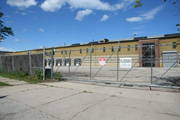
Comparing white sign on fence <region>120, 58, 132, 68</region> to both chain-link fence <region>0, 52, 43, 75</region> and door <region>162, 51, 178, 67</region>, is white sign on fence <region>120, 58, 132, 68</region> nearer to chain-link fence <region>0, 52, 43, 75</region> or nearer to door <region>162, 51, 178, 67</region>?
door <region>162, 51, 178, 67</region>

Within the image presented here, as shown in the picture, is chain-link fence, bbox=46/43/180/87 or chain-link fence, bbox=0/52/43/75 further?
chain-link fence, bbox=0/52/43/75

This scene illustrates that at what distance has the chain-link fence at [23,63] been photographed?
12.5 meters

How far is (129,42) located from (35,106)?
3856cm

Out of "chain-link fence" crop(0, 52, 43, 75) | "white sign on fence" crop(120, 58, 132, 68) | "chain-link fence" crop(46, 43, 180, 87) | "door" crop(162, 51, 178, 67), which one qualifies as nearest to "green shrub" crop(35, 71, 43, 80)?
"chain-link fence" crop(0, 52, 43, 75)

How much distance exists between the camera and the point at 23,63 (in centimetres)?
1427

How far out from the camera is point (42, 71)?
39.2ft

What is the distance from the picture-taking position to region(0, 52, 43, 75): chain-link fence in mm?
12519

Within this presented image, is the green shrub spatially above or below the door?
below

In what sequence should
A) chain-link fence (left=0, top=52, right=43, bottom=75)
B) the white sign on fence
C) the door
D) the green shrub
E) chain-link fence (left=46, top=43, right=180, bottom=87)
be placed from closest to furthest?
the door
chain-link fence (left=46, top=43, right=180, bottom=87)
the white sign on fence
the green shrub
chain-link fence (left=0, top=52, right=43, bottom=75)

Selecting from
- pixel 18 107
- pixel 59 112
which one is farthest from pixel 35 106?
pixel 59 112

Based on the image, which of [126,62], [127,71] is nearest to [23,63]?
[126,62]

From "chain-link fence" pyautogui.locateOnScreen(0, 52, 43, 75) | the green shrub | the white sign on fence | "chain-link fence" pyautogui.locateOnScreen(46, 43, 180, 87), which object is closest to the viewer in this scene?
"chain-link fence" pyautogui.locateOnScreen(46, 43, 180, 87)

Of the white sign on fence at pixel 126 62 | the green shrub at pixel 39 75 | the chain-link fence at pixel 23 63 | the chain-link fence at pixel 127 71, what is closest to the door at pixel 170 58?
the chain-link fence at pixel 127 71

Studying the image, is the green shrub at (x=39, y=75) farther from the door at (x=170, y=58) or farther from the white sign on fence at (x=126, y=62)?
the door at (x=170, y=58)
